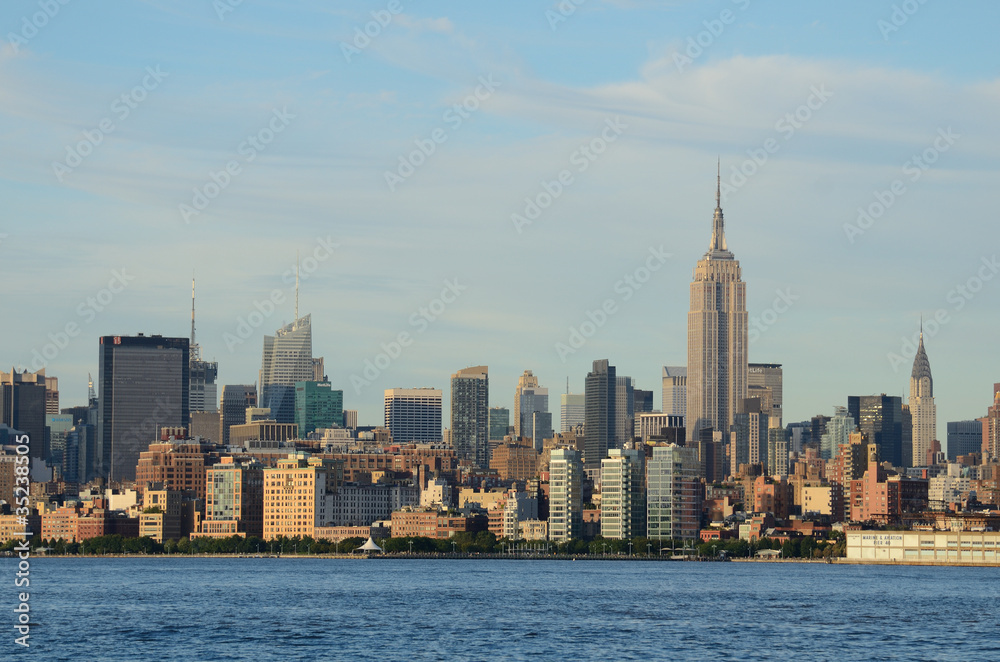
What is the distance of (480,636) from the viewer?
111 metres

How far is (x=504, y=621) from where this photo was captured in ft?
403

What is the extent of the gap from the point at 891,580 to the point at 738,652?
97.7m

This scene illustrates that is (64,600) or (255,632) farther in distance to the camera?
(64,600)

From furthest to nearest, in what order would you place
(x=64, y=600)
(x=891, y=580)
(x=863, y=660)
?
(x=891, y=580), (x=64, y=600), (x=863, y=660)

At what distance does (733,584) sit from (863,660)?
84763 mm

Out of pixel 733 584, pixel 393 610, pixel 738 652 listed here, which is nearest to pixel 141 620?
pixel 393 610

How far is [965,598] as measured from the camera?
15588 cm

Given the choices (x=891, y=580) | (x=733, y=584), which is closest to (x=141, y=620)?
(x=733, y=584)

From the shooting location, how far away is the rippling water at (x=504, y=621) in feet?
336

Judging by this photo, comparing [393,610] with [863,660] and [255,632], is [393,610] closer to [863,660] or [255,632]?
[255,632]

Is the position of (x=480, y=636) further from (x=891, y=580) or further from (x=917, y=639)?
(x=891, y=580)

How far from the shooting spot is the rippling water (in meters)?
103

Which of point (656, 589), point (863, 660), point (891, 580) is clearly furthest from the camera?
point (891, 580)

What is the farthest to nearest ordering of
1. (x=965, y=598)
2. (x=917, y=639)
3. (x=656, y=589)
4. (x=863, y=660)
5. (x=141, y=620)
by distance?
(x=656, y=589), (x=965, y=598), (x=141, y=620), (x=917, y=639), (x=863, y=660)
